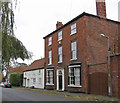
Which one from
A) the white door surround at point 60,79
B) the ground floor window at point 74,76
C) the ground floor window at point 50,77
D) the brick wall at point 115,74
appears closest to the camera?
the brick wall at point 115,74

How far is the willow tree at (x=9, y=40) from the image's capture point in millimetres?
7129

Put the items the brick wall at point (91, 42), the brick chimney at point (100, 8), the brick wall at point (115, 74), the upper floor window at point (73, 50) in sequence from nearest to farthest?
the brick wall at point (115, 74)
the brick wall at point (91, 42)
the upper floor window at point (73, 50)
the brick chimney at point (100, 8)

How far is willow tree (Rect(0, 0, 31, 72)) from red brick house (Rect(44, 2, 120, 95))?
11.1m

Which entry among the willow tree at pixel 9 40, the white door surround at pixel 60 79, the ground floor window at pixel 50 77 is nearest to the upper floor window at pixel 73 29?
the white door surround at pixel 60 79

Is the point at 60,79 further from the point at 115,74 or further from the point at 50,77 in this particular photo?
the point at 115,74

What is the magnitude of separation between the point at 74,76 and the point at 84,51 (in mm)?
3414

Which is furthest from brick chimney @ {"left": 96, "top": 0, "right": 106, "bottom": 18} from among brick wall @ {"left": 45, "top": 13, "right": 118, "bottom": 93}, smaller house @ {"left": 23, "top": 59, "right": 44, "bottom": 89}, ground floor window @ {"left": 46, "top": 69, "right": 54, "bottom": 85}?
smaller house @ {"left": 23, "top": 59, "right": 44, "bottom": 89}

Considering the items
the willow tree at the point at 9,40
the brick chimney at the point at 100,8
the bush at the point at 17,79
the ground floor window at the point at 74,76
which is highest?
the brick chimney at the point at 100,8

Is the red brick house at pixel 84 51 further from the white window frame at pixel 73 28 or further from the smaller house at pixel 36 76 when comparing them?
the smaller house at pixel 36 76

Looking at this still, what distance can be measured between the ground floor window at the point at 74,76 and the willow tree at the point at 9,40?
13.5 m

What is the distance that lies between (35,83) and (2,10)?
91.0 ft

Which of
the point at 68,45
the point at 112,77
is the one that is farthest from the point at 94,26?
the point at 112,77

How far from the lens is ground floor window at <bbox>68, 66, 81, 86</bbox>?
67.2 ft

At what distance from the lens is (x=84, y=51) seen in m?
20.0
